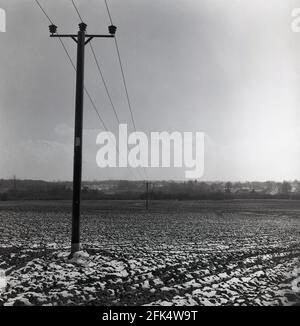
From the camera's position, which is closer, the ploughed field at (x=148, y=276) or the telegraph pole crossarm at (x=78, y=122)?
the ploughed field at (x=148, y=276)

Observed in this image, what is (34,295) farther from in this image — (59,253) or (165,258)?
(165,258)

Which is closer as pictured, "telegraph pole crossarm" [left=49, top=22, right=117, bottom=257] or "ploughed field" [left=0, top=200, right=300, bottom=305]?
"ploughed field" [left=0, top=200, right=300, bottom=305]

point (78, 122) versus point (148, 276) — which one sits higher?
point (78, 122)

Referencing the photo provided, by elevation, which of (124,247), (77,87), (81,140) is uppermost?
(77,87)

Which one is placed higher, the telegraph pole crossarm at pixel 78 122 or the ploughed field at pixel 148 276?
the telegraph pole crossarm at pixel 78 122

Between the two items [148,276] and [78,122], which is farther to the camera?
[78,122]

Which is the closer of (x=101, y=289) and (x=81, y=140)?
(x=101, y=289)
